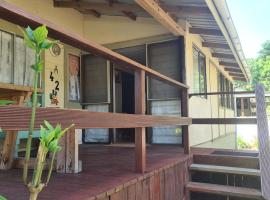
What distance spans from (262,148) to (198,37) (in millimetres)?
3867

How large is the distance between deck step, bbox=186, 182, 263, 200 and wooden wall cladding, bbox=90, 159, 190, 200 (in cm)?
14

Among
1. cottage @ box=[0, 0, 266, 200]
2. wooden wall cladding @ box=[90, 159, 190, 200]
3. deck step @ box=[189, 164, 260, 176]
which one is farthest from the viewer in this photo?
deck step @ box=[189, 164, 260, 176]

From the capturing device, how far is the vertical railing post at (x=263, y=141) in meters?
3.21

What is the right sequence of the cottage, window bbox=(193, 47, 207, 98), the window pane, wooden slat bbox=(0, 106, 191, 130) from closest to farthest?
wooden slat bbox=(0, 106, 191, 130) < the cottage < the window pane < window bbox=(193, 47, 207, 98)

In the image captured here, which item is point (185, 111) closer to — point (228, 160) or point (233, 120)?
point (233, 120)

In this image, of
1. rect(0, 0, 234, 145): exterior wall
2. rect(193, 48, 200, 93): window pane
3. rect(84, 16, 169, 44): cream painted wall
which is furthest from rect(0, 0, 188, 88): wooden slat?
rect(193, 48, 200, 93): window pane

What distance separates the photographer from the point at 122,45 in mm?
6098

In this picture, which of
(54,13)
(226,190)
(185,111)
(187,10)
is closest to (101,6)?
(54,13)

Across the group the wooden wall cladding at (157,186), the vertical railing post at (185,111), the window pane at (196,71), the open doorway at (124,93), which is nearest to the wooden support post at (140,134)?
the wooden wall cladding at (157,186)

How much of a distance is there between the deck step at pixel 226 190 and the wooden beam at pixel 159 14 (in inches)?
95.3

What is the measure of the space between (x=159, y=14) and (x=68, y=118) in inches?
118

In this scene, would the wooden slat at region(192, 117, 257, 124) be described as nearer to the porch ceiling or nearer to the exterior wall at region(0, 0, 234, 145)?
the exterior wall at region(0, 0, 234, 145)

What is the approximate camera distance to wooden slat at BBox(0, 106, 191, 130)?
1170mm

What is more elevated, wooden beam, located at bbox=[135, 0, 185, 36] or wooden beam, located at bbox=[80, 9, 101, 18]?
wooden beam, located at bbox=[80, 9, 101, 18]
